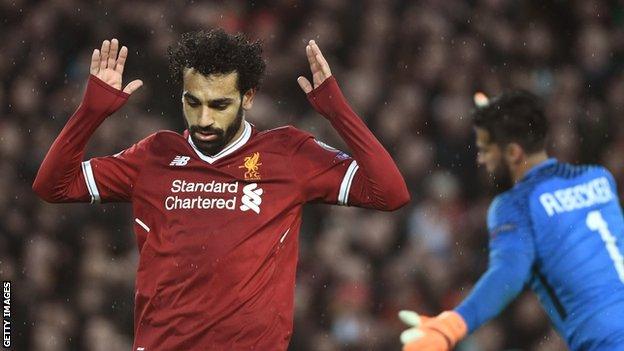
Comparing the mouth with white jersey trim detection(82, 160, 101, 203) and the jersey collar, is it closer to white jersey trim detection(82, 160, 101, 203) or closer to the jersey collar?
the jersey collar

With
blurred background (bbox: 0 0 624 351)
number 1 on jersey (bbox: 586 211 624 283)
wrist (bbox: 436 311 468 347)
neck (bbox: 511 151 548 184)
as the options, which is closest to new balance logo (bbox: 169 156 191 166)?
wrist (bbox: 436 311 468 347)

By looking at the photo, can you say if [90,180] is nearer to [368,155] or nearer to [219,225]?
[219,225]

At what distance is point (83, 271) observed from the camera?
25.7 ft

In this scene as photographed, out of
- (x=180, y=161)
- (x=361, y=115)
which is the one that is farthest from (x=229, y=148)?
(x=361, y=115)

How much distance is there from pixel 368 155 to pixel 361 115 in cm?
450

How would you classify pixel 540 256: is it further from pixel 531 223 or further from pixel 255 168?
pixel 255 168

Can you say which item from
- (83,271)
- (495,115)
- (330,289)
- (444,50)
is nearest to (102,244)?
(83,271)

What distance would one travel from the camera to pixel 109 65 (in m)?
3.92

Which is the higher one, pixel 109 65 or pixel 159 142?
pixel 109 65

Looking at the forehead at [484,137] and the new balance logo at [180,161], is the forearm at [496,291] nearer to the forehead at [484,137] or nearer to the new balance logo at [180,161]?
the forehead at [484,137]

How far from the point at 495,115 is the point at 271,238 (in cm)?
168

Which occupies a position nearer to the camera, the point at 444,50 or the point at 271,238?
the point at 271,238

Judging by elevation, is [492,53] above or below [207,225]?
above

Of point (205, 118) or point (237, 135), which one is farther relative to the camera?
point (237, 135)
